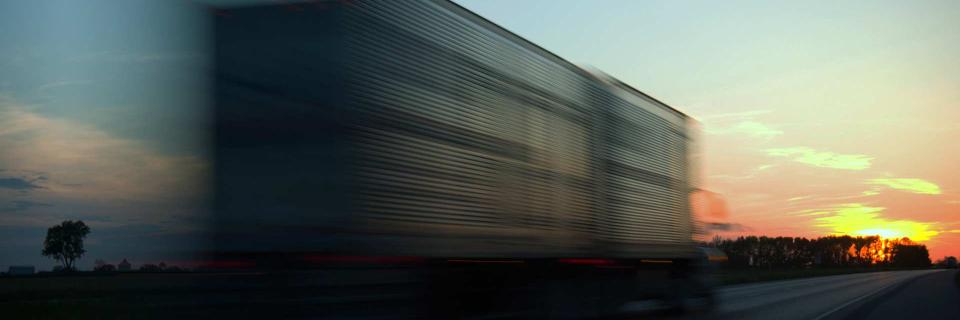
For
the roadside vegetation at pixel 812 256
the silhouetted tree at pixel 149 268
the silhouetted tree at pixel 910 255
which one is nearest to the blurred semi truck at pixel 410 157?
the silhouetted tree at pixel 149 268

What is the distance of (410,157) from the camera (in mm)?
8039

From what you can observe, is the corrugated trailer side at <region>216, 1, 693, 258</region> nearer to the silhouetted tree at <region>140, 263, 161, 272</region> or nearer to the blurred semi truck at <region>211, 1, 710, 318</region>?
the blurred semi truck at <region>211, 1, 710, 318</region>

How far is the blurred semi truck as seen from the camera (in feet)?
23.9

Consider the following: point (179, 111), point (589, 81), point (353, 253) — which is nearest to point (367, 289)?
point (353, 253)

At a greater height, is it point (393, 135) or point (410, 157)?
point (393, 135)

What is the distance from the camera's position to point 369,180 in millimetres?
7469

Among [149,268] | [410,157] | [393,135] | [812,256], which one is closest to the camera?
[149,268]

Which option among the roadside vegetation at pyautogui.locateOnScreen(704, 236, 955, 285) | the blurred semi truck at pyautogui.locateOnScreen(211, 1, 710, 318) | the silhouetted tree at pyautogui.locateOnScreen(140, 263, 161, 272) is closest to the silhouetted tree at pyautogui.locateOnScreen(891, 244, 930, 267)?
the roadside vegetation at pyautogui.locateOnScreen(704, 236, 955, 285)

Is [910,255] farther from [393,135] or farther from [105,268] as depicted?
[105,268]

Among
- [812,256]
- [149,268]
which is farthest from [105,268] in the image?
[812,256]

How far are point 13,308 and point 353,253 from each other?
10.9 meters

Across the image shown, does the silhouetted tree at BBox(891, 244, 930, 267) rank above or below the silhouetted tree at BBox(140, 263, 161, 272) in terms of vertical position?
below

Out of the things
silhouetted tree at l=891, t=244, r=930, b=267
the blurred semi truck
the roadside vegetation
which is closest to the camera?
the blurred semi truck

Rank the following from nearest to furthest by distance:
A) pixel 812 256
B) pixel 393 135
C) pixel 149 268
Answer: pixel 149 268
pixel 393 135
pixel 812 256
